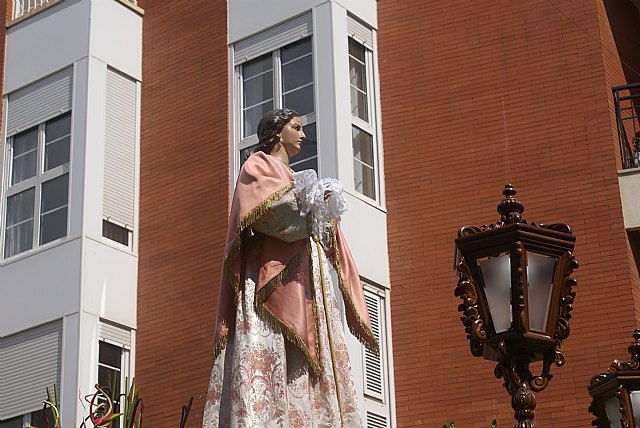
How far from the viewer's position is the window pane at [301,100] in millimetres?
16953

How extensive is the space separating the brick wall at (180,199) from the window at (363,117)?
6.06 feet

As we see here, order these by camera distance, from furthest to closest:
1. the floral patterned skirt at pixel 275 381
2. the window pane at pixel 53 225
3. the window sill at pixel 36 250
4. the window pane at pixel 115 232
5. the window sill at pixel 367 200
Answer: the window pane at pixel 53 225, the window pane at pixel 115 232, the window sill at pixel 36 250, the window sill at pixel 367 200, the floral patterned skirt at pixel 275 381

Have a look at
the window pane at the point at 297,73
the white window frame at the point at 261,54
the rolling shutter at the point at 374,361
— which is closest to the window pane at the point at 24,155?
the white window frame at the point at 261,54

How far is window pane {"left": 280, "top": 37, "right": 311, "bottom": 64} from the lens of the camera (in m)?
17.2

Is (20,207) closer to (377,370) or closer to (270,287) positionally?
(377,370)

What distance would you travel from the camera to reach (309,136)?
662 inches

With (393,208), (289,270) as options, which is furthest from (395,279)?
(289,270)

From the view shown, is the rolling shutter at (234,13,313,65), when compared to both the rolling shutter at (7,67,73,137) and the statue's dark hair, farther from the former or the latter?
the statue's dark hair

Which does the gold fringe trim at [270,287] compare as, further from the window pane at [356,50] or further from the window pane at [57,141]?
the window pane at [57,141]

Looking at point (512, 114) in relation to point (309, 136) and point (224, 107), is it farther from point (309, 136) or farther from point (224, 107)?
point (224, 107)

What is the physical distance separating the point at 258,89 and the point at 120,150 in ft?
7.43

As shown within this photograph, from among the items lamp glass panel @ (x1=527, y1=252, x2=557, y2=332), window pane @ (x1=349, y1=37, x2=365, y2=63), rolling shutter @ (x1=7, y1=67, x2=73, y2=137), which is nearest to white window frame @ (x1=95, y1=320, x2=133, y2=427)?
rolling shutter @ (x1=7, y1=67, x2=73, y2=137)

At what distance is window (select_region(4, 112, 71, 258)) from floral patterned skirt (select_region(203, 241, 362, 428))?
10869 mm

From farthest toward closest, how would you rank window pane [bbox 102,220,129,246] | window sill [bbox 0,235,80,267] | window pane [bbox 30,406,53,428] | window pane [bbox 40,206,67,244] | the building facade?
window pane [bbox 40,206,67,244] < window pane [bbox 102,220,129,246] < window sill [bbox 0,235,80,267] < window pane [bbox 30,406,53,428] < the building facade
